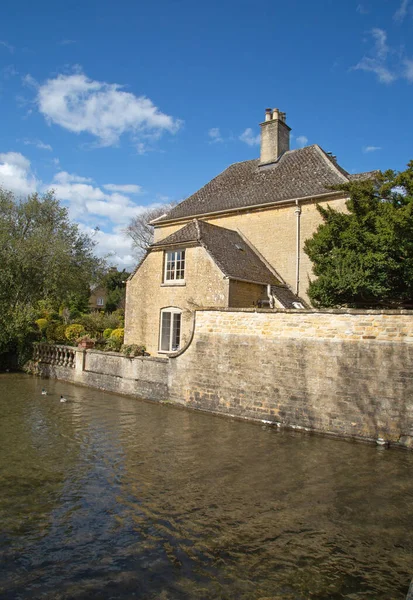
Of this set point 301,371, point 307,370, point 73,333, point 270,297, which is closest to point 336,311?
point 307,370

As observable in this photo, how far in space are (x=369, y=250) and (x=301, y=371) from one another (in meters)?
5.43

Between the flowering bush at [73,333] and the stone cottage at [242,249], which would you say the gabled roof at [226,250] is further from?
the flowering bush at [73,333]

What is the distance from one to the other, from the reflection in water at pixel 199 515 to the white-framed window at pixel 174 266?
8967 millimetres

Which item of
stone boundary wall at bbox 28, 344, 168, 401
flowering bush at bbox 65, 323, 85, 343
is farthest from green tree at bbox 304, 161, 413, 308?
flowering bush at bbox 65, 323, 85, 343

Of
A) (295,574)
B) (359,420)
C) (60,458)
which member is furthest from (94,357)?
(295,574)

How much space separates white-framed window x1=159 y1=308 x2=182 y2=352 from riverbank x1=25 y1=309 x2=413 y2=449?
9.27ft

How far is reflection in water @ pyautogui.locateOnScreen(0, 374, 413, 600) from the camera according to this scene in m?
4.98

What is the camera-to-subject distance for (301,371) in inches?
483

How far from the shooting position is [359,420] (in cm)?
1107

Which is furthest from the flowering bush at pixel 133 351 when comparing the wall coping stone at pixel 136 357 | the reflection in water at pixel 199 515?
the reflection in water at pixel 199 515

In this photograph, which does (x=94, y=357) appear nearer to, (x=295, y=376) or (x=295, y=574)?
(x=295, y=376)

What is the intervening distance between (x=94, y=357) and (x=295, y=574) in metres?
15.2

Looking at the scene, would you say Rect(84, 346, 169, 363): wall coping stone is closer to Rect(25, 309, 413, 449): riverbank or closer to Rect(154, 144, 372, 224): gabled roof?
Rect(25, 309, 413, 449): riverbank

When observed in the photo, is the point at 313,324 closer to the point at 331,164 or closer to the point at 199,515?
the point at 199,515
